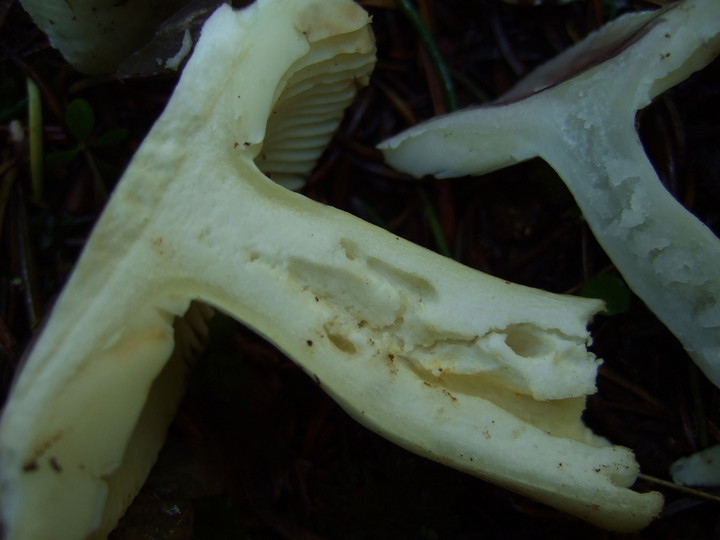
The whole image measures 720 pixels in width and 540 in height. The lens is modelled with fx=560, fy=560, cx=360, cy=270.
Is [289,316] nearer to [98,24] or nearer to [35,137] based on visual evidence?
[98,24]

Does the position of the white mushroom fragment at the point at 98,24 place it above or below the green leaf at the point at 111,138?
above

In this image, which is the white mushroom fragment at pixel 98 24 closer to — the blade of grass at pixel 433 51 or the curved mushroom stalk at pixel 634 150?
the blade of grass at pixel 433 51

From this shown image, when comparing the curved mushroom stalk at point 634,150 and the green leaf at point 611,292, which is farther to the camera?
the green leaf at point 611,292

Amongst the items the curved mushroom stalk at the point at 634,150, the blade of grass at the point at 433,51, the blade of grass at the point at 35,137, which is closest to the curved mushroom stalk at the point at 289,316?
the curved mushroom stalk at the point at 634,150

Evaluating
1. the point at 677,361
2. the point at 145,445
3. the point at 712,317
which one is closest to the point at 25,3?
the point at 145,445

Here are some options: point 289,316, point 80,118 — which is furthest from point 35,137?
point 289,316

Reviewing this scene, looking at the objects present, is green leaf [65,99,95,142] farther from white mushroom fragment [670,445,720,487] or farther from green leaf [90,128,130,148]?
white mushroom fragment [670,445,720,487]

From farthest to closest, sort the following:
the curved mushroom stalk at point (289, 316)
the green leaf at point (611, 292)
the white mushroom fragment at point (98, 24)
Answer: the green leaf at point (611, 292)
the white mushroom fragment at point (98, 24)
the curved mushroom stalk at point (289, 316)
